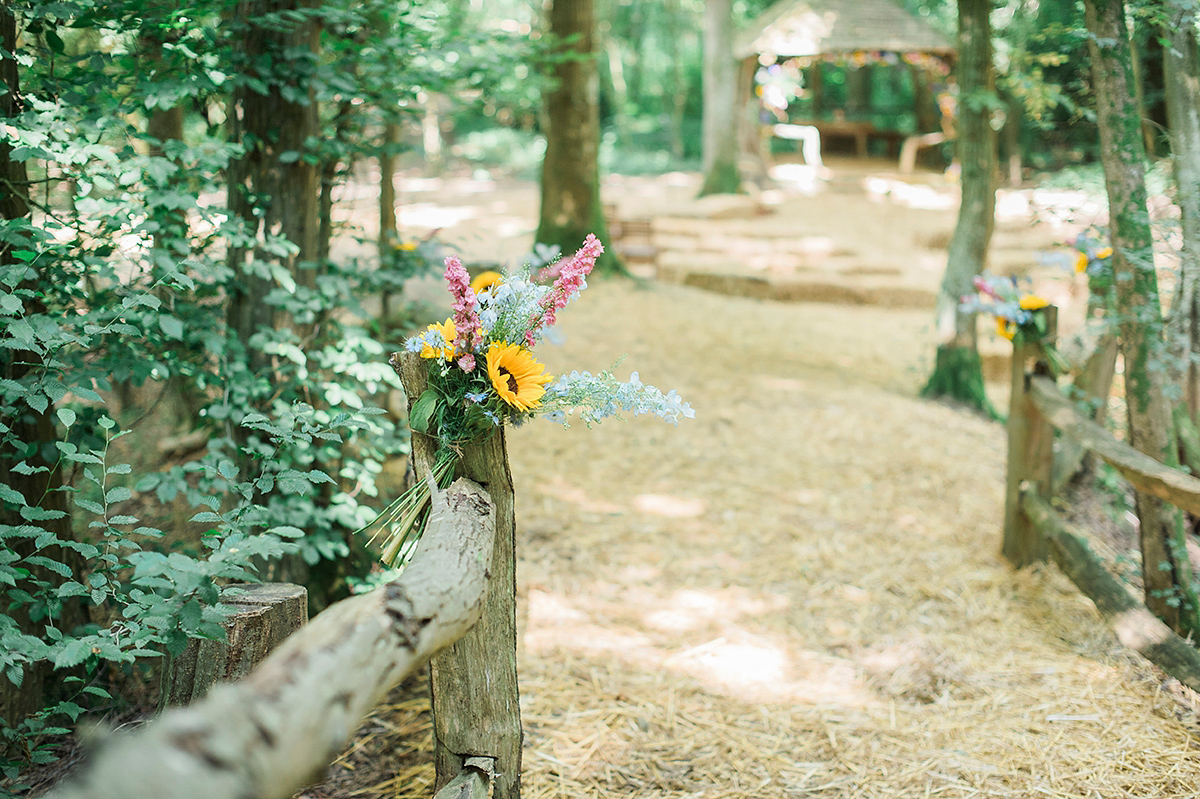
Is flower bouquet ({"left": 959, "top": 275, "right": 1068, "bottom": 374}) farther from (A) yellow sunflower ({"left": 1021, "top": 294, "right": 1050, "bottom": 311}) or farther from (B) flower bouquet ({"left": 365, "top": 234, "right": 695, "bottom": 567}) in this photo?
(B) flower bouquet ({"left": 365, "top": 234, "right": 695, "bottom": 567})

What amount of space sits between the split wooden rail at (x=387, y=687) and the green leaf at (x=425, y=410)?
0.07 metres

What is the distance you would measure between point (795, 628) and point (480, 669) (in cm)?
182

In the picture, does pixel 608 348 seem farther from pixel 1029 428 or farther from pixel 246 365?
pixel 246 365

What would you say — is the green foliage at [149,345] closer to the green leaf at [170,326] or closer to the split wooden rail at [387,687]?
the green leaf at [170,326]

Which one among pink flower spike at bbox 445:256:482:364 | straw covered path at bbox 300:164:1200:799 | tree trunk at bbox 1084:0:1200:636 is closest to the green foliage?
pink flower spike at bbox 445:256:482:364

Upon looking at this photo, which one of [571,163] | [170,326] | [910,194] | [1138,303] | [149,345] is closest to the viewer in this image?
[170,326]

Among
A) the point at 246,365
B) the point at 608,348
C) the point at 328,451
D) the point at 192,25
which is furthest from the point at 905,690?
the point at 608,348

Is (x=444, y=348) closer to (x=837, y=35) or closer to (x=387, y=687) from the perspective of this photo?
(x=387, y=687)

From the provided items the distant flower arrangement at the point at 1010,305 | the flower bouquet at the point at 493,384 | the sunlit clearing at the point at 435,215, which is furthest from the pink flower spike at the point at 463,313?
the sunlit clearing at the point at 435,215

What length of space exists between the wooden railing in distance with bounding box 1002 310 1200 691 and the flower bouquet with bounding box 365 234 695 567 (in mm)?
1786

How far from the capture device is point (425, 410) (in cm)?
175

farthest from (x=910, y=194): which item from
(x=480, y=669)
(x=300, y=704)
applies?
(x=300, y=704)

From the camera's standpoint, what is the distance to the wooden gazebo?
13750 mm

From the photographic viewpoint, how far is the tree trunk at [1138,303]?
2.69 m
